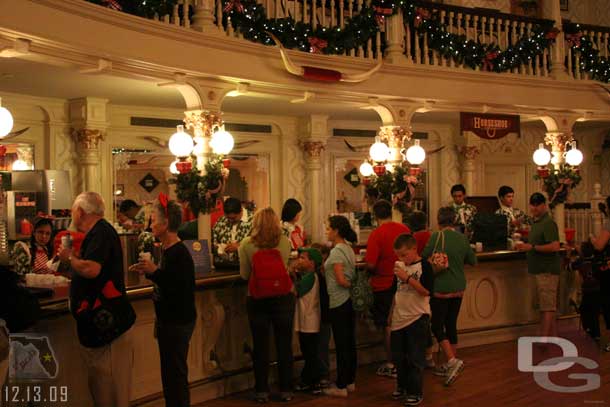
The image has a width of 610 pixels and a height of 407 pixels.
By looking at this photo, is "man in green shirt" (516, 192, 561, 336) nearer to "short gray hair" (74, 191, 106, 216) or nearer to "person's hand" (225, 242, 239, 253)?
"person's hand" (225, 242, 239, 253)

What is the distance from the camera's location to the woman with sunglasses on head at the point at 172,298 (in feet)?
16.8

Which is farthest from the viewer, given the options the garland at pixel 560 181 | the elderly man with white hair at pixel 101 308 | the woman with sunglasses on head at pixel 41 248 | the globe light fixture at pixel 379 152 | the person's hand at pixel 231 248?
the garland at pixel 560 181

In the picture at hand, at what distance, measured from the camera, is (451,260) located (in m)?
7.39

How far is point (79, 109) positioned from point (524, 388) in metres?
6.77

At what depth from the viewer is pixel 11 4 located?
646 cm

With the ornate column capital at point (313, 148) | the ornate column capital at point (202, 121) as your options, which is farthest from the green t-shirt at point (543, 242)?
the ornate column capital at point (313, 148)

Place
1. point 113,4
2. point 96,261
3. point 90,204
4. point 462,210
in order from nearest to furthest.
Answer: point 96,261
point 90,204
point 113,4
point 462,210

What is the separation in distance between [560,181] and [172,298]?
30.4ft

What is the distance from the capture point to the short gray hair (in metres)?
4.61

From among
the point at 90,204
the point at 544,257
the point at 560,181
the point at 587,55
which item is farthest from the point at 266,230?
the point at 587,55

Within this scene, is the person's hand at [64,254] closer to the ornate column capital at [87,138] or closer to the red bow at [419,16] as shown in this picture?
the ornate column capital at [87,138]

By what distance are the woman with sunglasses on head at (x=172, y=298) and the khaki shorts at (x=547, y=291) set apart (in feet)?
15.2

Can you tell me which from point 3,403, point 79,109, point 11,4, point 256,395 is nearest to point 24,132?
point 79,109

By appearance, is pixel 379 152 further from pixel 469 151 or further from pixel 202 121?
pixel 469 151
